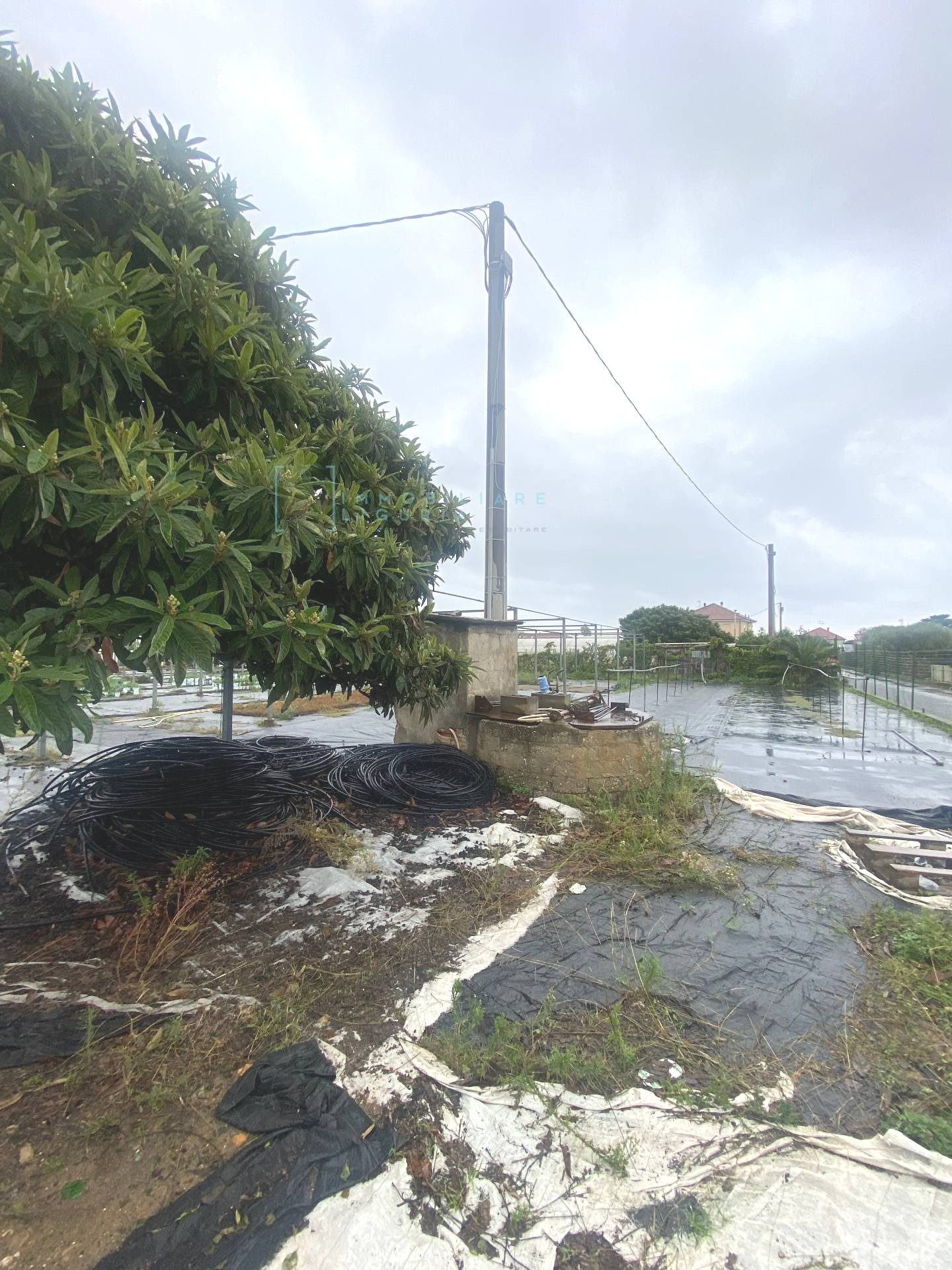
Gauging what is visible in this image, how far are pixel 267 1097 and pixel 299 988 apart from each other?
0.57m

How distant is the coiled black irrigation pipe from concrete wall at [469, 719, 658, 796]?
1.24ft

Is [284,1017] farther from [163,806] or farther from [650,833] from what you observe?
[650,833]

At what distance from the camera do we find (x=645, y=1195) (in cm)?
144

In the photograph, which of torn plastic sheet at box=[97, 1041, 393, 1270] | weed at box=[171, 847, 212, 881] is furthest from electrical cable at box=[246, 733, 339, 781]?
torn plastic sheet at box=[97, 1041, 393, 1270]

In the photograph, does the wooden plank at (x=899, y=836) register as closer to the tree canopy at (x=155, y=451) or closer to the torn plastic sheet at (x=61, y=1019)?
the tree canopy at (x=155, y=451)

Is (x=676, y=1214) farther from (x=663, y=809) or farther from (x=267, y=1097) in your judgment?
(x=663, y=809)

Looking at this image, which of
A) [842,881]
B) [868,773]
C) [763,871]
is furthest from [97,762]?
[868,773]

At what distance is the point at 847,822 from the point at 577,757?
2.07m

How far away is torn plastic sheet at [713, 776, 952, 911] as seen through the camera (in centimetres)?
323

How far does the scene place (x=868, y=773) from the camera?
6.14m

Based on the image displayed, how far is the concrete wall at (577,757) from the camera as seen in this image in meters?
4.80

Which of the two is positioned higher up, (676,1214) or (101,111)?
(101,111)

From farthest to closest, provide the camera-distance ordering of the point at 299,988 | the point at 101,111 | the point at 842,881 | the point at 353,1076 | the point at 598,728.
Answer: the point at 598,728 → the point at 842,881 → the point at 101,111 → the point at 299,988 → the point at 353,1076

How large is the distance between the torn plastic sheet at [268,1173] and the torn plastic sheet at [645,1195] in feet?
0.21
